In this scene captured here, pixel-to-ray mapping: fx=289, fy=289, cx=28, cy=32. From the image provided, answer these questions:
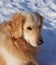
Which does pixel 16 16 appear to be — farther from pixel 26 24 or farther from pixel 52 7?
pixel 52 7

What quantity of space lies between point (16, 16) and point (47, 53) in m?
1.37

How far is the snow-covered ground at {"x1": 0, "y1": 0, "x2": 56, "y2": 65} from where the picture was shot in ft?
16.7

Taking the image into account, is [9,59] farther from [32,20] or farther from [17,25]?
[32,20]

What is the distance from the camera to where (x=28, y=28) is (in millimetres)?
4023

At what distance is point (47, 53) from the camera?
205 inches

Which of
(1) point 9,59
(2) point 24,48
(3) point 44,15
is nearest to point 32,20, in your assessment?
(2) point 24,48

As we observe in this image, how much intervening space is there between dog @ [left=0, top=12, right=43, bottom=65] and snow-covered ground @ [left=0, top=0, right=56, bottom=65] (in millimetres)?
591

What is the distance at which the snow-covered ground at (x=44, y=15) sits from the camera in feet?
16.7

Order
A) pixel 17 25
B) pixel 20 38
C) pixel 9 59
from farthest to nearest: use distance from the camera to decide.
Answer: pixel 9 59, pixel 20 38, pixel 17 25

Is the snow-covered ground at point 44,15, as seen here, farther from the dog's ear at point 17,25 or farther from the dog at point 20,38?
the dog's ear at point 17,25

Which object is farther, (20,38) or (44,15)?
(44,15)

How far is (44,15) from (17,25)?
11.2 ft

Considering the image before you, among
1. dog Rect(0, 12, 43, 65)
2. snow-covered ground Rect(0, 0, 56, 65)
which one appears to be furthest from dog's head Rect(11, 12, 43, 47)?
snow-covered ground Rect(0, 0, 56, 65)

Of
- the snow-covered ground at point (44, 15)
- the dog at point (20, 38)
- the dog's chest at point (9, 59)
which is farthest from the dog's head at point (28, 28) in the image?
the snow-covered ground at point (44, 15)
